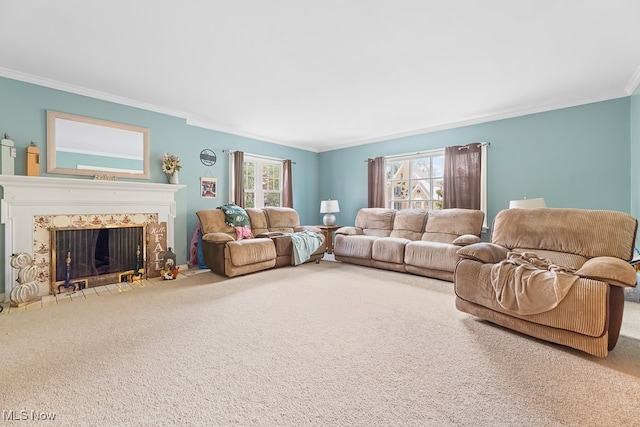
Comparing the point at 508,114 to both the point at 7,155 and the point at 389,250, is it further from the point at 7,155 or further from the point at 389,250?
the point at 7,155

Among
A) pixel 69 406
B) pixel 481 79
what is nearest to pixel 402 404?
pixel 69 406

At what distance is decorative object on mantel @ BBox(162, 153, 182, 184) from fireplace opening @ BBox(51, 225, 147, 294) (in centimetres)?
83

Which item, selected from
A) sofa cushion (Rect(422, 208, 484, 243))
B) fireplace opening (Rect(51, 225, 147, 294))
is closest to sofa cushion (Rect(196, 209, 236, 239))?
fireplace opening (Rect(51, 225, 147, 294))

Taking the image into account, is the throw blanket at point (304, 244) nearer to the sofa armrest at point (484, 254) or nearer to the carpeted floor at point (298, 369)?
the carpeted floor at point (298, 369)

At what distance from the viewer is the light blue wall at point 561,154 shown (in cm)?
361

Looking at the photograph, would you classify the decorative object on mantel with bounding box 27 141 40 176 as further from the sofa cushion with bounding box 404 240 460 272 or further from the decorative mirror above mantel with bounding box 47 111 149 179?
the sofa cushion with bounding box 404 240 460 272

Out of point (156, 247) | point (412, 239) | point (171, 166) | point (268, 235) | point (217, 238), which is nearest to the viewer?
point (217, 238)

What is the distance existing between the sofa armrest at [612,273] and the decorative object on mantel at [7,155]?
17.6 ft

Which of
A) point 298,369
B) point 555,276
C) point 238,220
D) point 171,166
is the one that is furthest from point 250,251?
point 555,276

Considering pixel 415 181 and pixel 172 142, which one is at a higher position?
pixel 172 142

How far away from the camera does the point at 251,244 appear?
412cm

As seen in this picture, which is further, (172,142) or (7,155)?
(172,142)

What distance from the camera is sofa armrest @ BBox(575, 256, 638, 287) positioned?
1.81m

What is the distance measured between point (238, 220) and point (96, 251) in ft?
6.23
